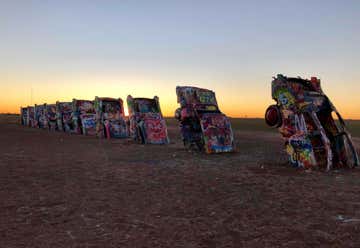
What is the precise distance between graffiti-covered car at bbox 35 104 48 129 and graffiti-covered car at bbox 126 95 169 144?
64.3 feet

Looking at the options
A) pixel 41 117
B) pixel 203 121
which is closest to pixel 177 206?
pixel 203 121

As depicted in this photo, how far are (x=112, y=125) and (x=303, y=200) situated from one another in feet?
60.4

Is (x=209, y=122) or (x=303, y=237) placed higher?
(x=209, y=122)

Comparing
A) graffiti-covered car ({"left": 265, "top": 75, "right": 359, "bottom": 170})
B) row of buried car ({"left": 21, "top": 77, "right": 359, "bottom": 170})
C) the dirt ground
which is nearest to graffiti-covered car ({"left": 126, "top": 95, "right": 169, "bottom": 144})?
row of buried car ({"left": 21, "top": 77, "right": 359, "bottom": 170})

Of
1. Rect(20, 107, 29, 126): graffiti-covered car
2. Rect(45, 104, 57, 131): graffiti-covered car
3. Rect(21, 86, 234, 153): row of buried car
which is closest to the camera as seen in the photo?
Rect(21, 86, 234, 153): row of buried car

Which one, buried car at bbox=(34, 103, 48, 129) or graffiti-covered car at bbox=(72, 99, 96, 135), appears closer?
graffiti-covered car at bbox=(72, 99, 96, 135)

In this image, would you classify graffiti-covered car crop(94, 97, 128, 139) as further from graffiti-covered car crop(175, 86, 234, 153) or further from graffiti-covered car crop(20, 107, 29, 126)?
graffiti-covered car crop(20, 107, 29, 126)

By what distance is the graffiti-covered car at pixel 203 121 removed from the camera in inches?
543

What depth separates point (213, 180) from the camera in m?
8.20

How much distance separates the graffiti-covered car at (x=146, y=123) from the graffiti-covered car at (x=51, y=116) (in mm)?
16699

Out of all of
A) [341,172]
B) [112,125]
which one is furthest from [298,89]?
[112,125]

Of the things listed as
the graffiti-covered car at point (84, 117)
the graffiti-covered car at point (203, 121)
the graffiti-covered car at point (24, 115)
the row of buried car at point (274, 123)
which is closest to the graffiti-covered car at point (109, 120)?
the row of buried car at point (274, 123)

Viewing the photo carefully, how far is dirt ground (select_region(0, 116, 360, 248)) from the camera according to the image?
4375 millimetres

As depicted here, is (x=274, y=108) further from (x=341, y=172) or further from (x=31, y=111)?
(x=31, y=111)
